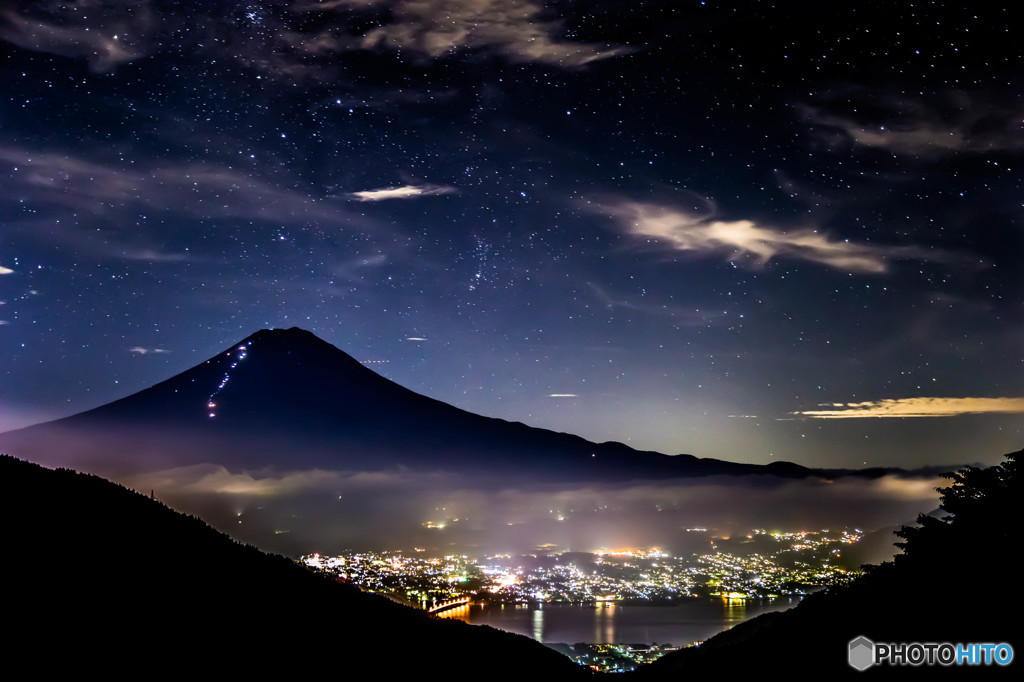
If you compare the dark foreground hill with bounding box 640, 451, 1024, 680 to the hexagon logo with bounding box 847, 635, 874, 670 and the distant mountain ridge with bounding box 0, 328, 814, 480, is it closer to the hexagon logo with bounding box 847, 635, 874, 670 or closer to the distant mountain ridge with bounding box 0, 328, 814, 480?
the hexagon logo with bounding box 847, 635, 874, 670

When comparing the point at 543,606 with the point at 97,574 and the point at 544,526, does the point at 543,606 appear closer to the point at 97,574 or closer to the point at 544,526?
the point at 97,574

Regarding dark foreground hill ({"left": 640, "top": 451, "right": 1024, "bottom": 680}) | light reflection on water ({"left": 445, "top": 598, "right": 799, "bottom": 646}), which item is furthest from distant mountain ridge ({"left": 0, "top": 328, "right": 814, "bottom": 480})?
dark foreground hill ({"left": 640, "top": 451, "right": 1024, "bottom": 680})

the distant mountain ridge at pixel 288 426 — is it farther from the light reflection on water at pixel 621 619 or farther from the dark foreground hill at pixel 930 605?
the dark foreground hill at pixel 930 605

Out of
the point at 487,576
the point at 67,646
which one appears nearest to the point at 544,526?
the point at 487,576

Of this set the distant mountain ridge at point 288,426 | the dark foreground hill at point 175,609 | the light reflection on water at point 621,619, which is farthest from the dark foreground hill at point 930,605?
the distant mountain ridge at point 288,426

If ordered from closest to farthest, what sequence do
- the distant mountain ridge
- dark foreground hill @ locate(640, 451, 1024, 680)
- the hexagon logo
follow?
dark foreground hill @ locate(640, 451, 1024, 680) → the hexagon logo → the distant mountain ridge

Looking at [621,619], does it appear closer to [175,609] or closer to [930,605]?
[175,609]

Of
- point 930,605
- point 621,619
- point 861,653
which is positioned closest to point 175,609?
point 861,653
